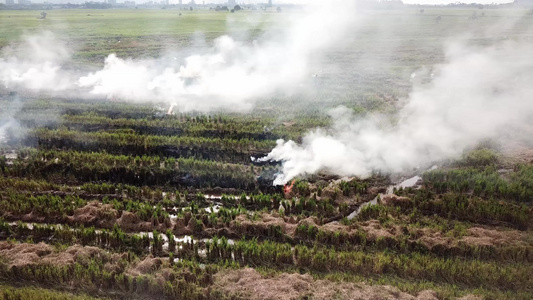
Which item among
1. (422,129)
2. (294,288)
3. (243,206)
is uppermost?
(422,129)

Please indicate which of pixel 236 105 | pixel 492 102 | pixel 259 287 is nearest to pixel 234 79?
pixel 236 105

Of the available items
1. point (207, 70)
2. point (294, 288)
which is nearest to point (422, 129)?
point (294, 288)

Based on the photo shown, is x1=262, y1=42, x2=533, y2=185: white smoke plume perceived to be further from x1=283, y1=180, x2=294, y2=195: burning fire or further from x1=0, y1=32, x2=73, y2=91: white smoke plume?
x1=0, y1=32, x2=73, y2=91: white smoke plume

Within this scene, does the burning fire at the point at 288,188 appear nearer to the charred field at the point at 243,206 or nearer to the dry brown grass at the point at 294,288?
the charred field at the point at 243,206

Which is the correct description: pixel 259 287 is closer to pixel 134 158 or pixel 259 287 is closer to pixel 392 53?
pixel 134 158

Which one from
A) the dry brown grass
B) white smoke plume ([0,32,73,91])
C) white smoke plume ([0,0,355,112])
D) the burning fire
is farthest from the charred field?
white smoke plume ([0,32,73,91])

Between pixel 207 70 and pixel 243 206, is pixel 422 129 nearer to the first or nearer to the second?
pixel 243 206

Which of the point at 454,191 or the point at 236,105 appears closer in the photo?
the point at 454,191
